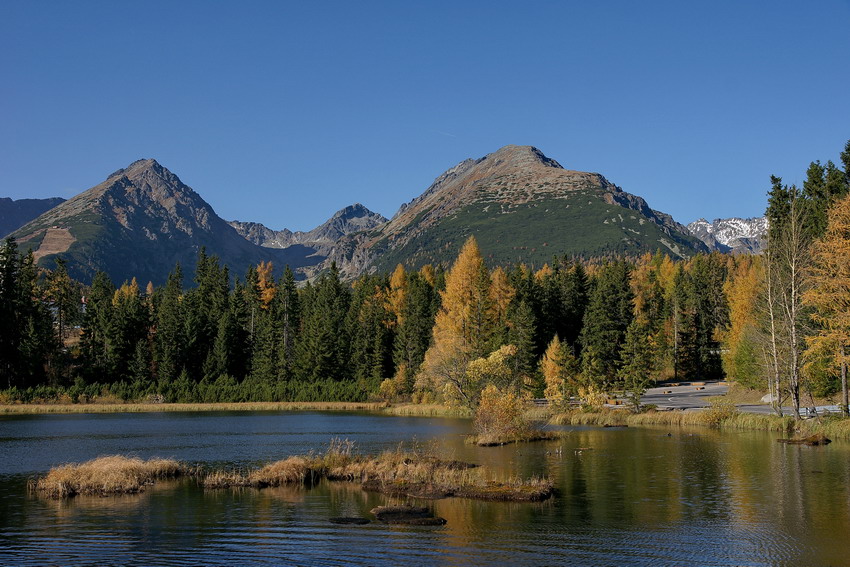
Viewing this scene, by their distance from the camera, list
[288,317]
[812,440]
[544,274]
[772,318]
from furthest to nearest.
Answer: [544,274]
[288,317]
[772,318]
[812,440]

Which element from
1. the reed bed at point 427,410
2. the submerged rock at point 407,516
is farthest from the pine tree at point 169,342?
the submerged rock at point 407,516

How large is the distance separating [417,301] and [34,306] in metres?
56.2

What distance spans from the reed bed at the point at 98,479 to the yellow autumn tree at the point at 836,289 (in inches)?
1658

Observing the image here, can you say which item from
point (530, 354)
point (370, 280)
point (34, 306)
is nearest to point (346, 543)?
point (530, 354)

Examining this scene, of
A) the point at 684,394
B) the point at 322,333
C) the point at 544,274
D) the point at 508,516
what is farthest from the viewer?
the point at 544,274

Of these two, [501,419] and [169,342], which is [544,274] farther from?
[501,419]

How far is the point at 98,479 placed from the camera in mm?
32062

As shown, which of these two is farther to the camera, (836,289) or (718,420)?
(718,420)

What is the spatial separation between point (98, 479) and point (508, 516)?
18.4m

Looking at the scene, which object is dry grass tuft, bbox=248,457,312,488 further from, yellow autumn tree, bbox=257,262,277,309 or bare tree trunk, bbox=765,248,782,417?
yellow autumn tree, bbox=257,262,277,309

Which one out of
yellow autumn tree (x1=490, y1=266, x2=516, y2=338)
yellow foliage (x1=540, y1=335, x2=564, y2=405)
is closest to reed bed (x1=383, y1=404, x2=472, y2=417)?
yellow foliage (x1=540, y1=335, x2=564, y2=405)

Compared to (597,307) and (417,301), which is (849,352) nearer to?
(597,307)

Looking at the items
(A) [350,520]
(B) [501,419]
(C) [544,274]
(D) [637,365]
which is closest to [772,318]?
(D) [637,365]

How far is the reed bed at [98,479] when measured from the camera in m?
31.5
